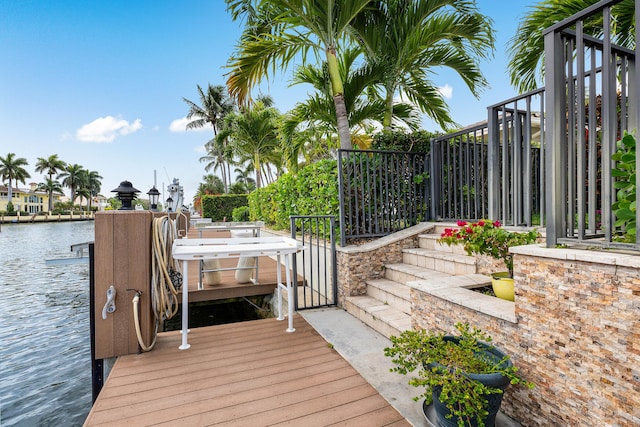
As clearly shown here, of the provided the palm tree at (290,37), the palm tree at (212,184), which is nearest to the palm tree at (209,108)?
the palm tree at (212,184)

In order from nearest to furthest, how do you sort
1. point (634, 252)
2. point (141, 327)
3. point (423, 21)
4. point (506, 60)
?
point (634, 252), point (141, 327), point (423, 21), point (506, 60)

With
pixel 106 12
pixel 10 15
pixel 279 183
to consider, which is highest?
pixel 10 15

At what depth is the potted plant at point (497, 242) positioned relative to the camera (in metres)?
2.05

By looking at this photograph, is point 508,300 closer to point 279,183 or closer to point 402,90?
point 402,90

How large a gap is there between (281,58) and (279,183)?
2.71 m

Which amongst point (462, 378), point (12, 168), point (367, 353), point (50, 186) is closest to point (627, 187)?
point (462, 378)

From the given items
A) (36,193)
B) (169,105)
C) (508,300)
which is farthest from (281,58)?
(36,193)

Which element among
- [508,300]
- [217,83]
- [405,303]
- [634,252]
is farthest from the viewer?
[217,83]

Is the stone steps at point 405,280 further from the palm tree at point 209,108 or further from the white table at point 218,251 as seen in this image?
the palm tree at point 209,108

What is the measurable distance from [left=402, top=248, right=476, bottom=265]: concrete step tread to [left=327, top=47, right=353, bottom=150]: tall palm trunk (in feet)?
5.67

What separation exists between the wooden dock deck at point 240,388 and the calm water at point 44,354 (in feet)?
3.61

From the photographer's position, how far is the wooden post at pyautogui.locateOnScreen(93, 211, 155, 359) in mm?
2430

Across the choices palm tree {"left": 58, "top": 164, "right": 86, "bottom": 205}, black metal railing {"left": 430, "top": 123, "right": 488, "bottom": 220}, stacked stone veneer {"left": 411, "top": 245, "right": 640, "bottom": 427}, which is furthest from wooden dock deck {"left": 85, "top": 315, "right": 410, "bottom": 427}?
palm tree {"left": 58, "top": 164, "right": 86, "bottom": 205}

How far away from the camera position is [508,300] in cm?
206
